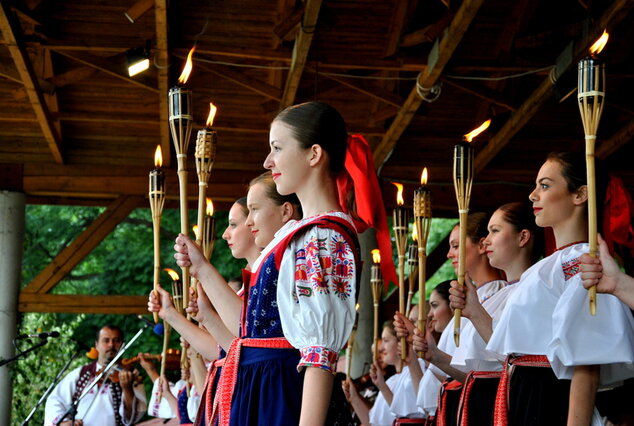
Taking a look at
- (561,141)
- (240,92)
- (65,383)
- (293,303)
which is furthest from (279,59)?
(293,303)

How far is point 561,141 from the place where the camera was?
1036cm

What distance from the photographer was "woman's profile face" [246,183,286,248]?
343 cm

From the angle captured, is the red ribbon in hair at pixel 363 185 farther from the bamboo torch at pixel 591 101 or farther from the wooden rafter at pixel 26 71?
the wooden rafter at pixel 26 71

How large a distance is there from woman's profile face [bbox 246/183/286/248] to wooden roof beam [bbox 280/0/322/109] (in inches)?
130

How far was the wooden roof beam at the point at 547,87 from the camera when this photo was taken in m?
6.18

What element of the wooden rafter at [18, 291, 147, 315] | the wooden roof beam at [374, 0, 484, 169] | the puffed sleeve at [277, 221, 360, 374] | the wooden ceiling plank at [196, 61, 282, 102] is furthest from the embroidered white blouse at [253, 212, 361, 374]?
the wooden rafter at [18, 291, 147, 315]

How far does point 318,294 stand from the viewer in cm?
241

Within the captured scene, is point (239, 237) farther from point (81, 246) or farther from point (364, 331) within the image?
point (81, 246)

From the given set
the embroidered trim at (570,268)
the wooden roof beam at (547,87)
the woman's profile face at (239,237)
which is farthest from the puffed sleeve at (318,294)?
the wooden roof beam at (547,87)

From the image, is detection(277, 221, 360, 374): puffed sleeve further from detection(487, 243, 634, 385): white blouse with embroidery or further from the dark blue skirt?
detection(487, 243, 634, 385): white blouse with embroidery

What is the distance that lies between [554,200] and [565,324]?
517 millimetres

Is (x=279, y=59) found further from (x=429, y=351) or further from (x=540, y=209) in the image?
(x=540, y=209)

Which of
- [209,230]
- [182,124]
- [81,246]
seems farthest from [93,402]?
[182,124]

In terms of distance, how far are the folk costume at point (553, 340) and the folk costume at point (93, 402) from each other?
17.3 ft
